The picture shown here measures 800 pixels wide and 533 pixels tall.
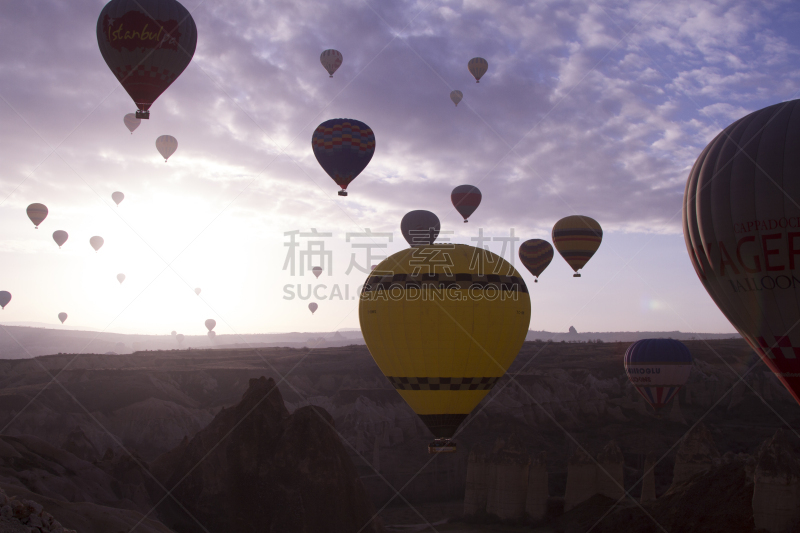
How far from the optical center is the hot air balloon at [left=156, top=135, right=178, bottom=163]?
2206 inches

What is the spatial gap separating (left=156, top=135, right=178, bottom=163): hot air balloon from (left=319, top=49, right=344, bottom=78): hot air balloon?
1519 centimetres

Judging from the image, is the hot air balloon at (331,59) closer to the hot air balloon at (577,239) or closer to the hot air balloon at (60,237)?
the hot air balloon at (577,239)

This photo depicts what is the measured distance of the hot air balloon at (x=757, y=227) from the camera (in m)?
21.9

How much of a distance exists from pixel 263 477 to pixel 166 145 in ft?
102

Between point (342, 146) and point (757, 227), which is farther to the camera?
point (342, 146)

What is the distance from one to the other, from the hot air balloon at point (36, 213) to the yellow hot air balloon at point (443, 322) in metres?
56.1

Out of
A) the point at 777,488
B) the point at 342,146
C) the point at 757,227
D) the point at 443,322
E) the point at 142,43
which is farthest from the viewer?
the point at 342,146

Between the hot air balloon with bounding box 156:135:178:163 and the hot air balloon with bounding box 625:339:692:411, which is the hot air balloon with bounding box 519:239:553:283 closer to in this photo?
the hot air balloon with bounding box 625:339:692:411

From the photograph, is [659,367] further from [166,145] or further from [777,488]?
[166,145]

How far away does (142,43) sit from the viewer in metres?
35.1

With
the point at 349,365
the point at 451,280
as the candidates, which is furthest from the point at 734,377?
the point at 451,280

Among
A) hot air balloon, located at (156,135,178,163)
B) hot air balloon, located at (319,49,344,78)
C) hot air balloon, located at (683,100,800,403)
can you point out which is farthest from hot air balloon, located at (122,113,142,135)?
hot air balloon, located at (683,100,800,403)

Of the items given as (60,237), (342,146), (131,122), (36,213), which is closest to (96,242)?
(60,237)

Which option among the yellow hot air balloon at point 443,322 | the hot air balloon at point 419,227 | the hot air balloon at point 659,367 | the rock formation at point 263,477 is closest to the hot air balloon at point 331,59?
the hot air balloon at point 419,227
